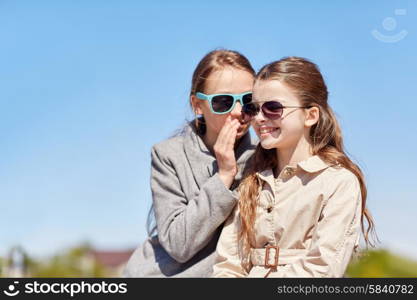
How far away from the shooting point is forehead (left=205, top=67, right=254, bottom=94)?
4930 millimetres

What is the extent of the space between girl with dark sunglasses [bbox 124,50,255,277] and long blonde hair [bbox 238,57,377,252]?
0.48ft

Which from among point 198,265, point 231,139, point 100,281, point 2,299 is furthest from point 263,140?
point 2,299

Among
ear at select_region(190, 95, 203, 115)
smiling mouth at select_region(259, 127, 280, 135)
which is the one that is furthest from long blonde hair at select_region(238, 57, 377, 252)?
ear at select_region(190, 95, 203, 115)

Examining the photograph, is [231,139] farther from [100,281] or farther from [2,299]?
[2,299]

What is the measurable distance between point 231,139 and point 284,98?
0.53m

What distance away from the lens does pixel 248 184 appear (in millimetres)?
4574

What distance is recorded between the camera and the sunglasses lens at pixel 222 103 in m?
4.90

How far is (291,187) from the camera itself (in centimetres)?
439

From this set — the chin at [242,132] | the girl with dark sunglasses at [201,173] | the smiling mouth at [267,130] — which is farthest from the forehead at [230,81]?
the smiling mouth at [267,130]

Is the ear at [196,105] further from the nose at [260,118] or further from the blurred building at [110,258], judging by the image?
the blurred building at [110,258]

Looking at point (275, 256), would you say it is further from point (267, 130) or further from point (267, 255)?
point (267, 130)

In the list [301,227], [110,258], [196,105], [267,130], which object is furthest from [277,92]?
[110,258]

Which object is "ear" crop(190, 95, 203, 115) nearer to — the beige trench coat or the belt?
the beige trench coat

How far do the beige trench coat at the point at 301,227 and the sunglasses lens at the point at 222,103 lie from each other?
63 centimetres
